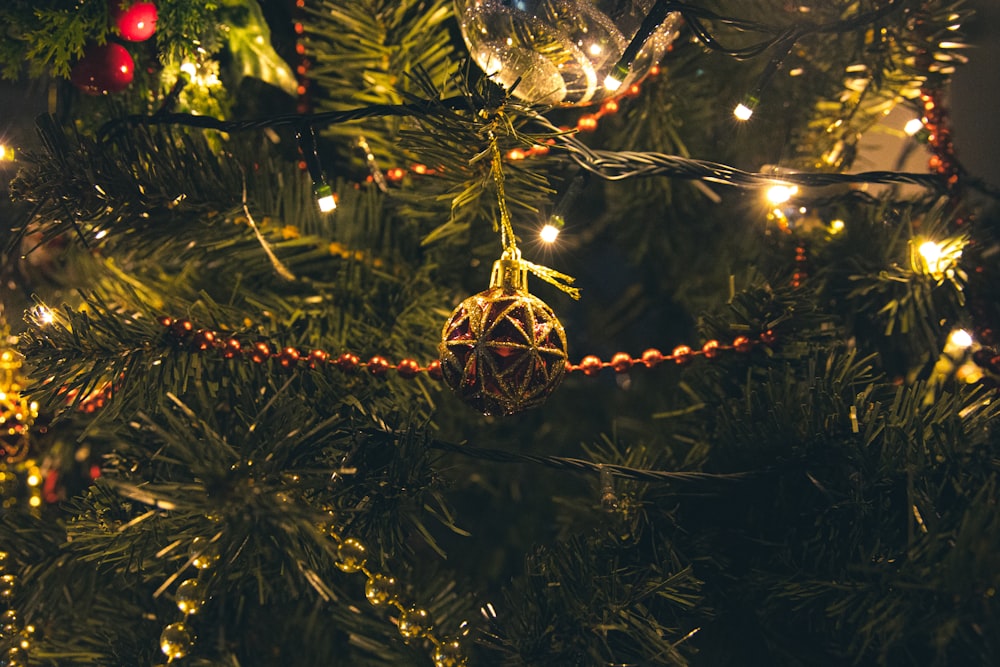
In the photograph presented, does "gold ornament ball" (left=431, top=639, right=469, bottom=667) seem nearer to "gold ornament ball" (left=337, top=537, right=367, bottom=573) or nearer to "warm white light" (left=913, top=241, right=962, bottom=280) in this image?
"gold ornament ball" (left=337, top=537, right=367, bottom=573)

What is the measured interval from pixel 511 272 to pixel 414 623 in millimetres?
258

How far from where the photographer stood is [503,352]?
500 millimetres

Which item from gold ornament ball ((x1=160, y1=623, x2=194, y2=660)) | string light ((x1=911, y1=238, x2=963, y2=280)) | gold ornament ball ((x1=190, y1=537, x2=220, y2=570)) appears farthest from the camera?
string light ((x1=911, y1=238, x2=963, y2=280))

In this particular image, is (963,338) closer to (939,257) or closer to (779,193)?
(939,257)

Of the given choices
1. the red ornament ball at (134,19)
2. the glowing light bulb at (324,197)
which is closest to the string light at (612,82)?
the glowing light bulb at (324,197)

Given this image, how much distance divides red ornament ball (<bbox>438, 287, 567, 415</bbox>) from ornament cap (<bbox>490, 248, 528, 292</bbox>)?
11mm

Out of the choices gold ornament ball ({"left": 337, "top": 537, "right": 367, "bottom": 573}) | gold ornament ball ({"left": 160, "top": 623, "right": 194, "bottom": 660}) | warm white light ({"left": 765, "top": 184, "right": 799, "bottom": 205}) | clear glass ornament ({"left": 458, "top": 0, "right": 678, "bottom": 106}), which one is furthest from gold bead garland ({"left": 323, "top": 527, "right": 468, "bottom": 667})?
warm white light ({"left": 765, "top": 184, "right": 799, "bottom": 205})

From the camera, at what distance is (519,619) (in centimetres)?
49

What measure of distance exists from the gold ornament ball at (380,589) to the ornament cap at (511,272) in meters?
0.22

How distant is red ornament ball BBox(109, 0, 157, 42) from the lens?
566 millimetres

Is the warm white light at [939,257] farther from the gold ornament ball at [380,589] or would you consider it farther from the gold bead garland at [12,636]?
the gold bead garland at [12,636]

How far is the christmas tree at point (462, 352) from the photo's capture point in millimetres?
450

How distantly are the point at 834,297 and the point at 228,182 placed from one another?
1.76 ft

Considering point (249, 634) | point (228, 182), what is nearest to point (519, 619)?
point (249, 634)
